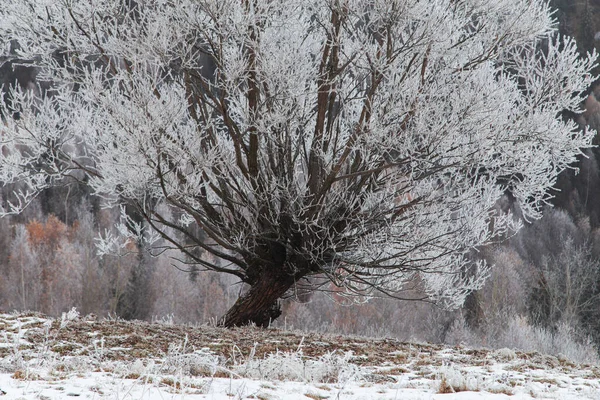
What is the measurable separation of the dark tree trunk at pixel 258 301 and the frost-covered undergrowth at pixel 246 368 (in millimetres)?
1025

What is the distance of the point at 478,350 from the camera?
627cm

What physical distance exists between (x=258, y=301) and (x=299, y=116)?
2.25 m

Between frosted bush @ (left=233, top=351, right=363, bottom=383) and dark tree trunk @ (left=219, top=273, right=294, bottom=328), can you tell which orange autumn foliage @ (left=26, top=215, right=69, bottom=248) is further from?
frosted bush @ (left=233, top=351, right=363, bottom=383)

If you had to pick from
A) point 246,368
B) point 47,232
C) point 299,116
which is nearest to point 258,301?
point 299,116

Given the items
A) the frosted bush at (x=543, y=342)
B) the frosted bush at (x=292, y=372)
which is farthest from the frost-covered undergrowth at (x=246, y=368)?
the frosted bush at (x=543, y=342)

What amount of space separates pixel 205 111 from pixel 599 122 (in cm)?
5242

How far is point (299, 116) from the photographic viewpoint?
262 inches

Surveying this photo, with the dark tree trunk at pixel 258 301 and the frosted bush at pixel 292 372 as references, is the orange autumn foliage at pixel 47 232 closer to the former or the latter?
the dark tree trunk at pixel 258 301

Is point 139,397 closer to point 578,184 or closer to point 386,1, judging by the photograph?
point 386,1

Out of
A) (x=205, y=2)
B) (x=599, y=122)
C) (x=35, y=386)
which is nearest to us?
(x=35, y=386)

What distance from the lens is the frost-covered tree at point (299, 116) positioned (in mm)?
6219

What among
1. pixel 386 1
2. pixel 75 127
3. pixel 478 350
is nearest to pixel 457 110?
pixel 386 1

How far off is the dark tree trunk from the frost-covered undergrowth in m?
1.03

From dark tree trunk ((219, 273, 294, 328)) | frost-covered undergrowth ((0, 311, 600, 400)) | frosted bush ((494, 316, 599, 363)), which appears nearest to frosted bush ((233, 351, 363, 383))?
frost-covered undergrowth ((0, 311, 600, 400))
